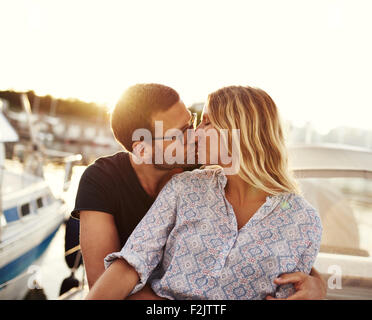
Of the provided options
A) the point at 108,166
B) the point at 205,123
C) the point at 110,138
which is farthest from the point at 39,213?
the point at 110,138

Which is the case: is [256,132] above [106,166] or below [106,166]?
above

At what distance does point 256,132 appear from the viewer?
1915 millimetres

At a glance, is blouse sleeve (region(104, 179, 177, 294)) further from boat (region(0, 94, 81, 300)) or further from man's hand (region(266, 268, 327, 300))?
boat (region(0, 94, 81, 300))

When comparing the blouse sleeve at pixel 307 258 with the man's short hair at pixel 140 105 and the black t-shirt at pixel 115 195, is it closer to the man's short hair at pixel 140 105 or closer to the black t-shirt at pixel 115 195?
the black t-shirt at pixel 115 195

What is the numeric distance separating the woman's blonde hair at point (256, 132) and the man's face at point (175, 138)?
0.88 feet

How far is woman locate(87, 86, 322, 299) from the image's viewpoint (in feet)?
5.64

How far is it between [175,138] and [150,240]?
643 mm

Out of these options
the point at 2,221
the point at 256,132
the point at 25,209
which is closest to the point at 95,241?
the point at 256,132

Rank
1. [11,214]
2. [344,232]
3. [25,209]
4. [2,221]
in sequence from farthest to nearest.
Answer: [25,209], [11,214], [2,221], [344,232]

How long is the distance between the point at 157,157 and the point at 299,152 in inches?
52.9

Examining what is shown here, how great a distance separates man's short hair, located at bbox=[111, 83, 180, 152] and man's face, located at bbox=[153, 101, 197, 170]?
39 mm

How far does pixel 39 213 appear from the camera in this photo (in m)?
7.51

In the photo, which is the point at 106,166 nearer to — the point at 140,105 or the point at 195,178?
the point at 140,105
